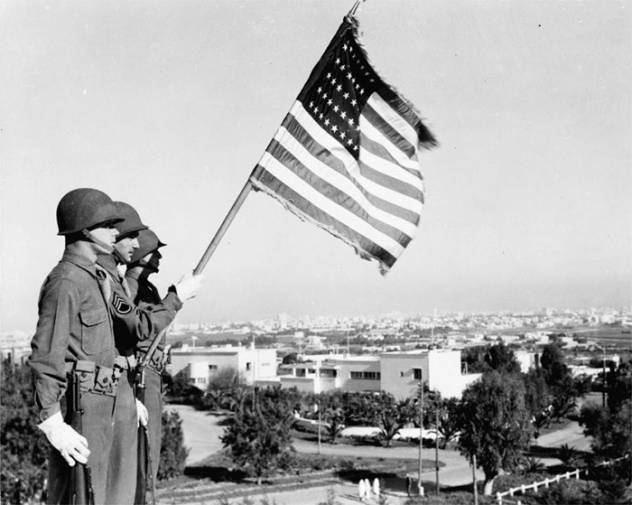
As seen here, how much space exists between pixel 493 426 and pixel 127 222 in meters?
27.8

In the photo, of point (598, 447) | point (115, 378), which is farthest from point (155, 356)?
point (598, 447)

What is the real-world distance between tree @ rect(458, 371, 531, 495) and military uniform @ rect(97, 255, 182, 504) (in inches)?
1064

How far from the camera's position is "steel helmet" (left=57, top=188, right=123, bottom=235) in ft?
11.4

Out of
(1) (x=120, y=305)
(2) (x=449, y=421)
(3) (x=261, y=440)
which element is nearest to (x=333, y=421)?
(2) (x=449, y=421)

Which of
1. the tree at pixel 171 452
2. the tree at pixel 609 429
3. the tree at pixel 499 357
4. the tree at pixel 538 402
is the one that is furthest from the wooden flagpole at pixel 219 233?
the tree at pixel 499 357

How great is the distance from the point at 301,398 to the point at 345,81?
154ft

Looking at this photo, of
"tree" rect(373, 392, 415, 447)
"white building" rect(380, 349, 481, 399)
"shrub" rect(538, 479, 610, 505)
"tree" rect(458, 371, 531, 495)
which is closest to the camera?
"shrub" rect(538, 479, 610, 505)

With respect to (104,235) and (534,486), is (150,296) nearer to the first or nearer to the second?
(104,235)

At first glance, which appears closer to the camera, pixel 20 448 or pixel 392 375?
pixel 20 448

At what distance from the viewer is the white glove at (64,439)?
3201mm

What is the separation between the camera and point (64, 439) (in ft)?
10.6

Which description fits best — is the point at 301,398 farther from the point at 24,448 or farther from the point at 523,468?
the point at 24,448

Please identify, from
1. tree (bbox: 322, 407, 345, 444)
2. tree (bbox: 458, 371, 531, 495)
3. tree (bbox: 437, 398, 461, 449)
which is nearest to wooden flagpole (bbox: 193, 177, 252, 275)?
tree (bbox: 458, 371, 531, 495)

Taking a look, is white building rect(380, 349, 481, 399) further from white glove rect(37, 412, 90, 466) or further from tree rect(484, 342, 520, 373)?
white glove rect(37, 412, 90, 466)
